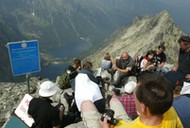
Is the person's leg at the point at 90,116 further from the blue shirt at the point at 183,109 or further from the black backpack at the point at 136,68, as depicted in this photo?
the black backpack at the point at 136,68

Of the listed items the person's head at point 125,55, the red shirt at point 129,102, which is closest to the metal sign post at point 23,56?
the red shirt at point 129,102

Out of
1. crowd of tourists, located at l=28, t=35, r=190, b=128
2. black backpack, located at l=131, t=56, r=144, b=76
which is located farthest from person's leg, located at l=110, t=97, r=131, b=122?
black backpack, located at l=131, t=56, r=144, b=76

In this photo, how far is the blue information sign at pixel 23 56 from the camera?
970 centimetres

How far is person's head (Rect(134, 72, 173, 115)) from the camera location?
3.61 m

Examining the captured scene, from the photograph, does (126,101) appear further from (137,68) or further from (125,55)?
(137,68)

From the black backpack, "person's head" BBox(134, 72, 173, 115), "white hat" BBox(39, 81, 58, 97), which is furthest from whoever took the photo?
the black backpack

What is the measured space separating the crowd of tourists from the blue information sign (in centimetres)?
170

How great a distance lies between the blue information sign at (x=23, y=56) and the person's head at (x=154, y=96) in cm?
684

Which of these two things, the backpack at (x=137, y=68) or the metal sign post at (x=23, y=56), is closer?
the metal sign post at (x=23, y=56)

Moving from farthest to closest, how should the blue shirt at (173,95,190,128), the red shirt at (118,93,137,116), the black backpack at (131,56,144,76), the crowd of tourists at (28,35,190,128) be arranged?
1. the black backpack at (131,56,144,76)
2. the red shirt at (118,93,137,116)
3. the blue shirt at (173,95,190,128)
4. the crowd of tourists at (28,35,190,128)

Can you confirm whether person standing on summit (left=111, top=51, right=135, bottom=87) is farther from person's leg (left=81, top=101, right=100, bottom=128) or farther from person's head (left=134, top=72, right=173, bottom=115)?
person's head (left=134, top=72, right=173, bottom=115)

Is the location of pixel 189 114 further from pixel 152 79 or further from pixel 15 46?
pixel 15 46

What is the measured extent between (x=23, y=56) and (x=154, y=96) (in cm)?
712

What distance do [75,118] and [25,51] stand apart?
3.06m
